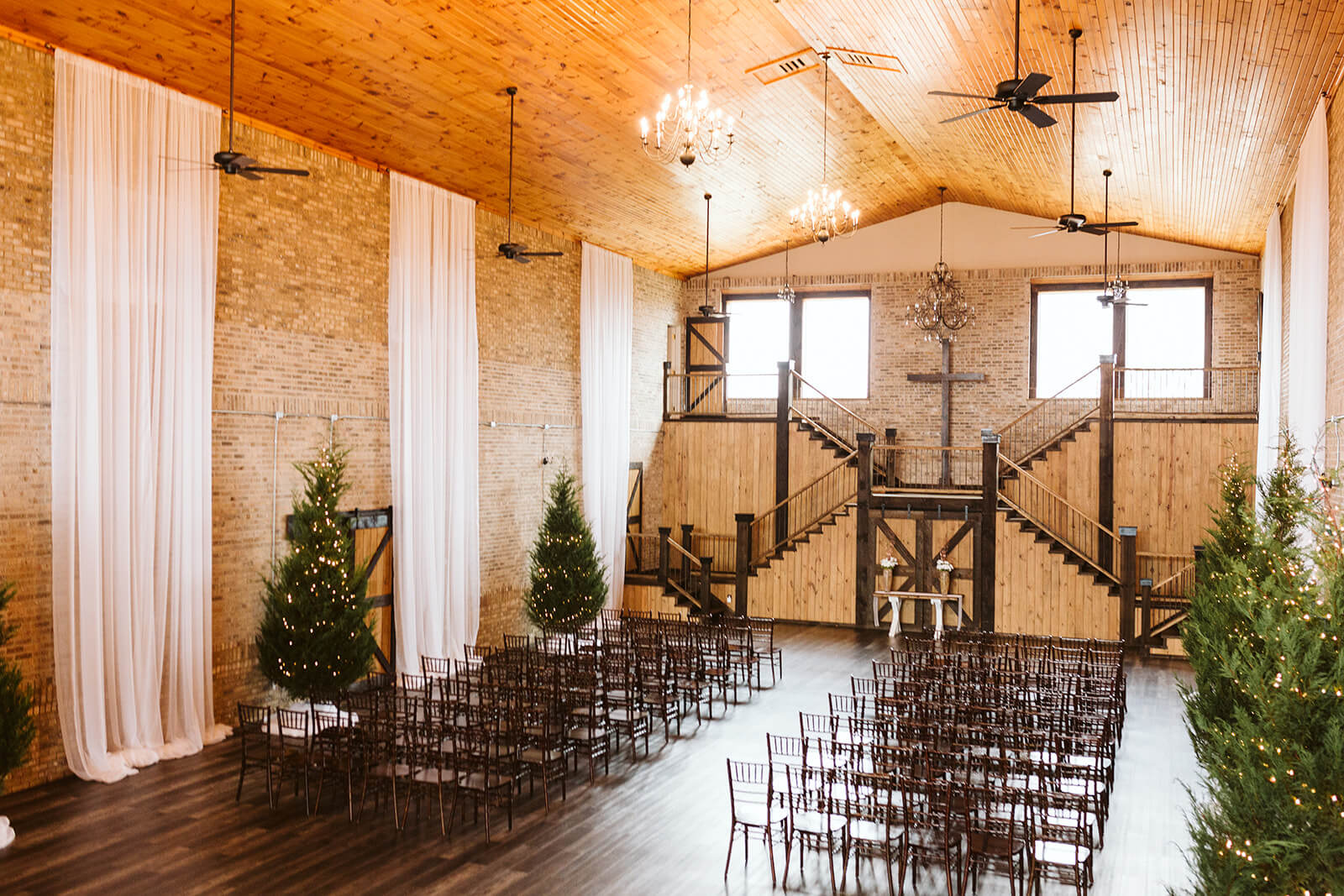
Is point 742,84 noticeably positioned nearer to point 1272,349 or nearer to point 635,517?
point 1272,349

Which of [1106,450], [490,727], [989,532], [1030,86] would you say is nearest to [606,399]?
[989,532]

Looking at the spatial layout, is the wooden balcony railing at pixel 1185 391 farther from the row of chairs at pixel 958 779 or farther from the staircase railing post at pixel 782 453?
the row of chairs at pixel 958 779

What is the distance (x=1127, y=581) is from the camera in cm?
1466

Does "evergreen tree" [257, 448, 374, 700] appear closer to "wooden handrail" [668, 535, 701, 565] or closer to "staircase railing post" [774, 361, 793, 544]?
"wooden handrail" [668, 535, 701, 565]

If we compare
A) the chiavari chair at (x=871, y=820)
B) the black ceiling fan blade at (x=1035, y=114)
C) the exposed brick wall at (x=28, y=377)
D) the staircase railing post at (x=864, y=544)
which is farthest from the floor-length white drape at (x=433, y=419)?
the black ceiling fan blade at (x=1035, y=114)

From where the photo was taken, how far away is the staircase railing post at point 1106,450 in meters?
15.9

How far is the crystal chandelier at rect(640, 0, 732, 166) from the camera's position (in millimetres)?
7980

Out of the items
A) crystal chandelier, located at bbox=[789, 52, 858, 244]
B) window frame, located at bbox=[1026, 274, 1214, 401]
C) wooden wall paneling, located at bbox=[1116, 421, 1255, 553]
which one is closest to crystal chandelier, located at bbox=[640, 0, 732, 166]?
crystal chandelier, located at bbox=[789, 52, 858, 244]

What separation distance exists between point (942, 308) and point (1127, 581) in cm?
582

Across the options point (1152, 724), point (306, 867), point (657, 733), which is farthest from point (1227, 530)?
point (306, 867)

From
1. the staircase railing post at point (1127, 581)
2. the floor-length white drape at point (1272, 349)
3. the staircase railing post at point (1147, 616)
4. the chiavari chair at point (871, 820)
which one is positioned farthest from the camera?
the staircase railing post at point (1147, 616)

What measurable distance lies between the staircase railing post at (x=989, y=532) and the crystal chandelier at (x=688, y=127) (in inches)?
238

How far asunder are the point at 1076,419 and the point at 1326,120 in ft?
27.0

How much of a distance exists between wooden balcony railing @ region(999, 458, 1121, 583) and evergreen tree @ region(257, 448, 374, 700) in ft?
32.3
